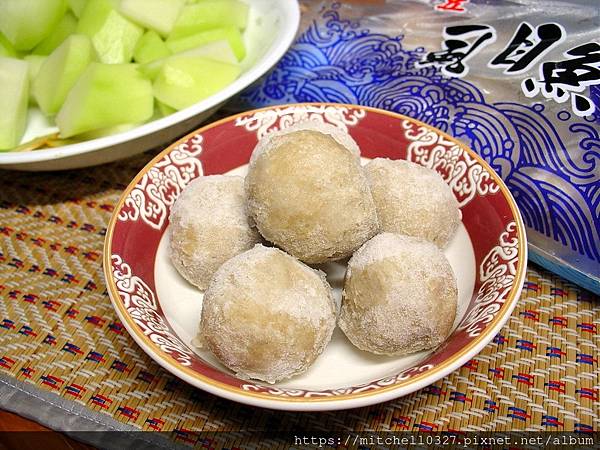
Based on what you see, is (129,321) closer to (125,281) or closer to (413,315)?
(125,281)

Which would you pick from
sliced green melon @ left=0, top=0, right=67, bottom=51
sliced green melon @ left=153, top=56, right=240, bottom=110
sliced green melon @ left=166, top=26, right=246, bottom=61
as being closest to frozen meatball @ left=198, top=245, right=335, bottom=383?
sliced green melon @ left=153, top=56, right=240, bottom=110

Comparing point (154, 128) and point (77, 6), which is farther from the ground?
point (77, 6)

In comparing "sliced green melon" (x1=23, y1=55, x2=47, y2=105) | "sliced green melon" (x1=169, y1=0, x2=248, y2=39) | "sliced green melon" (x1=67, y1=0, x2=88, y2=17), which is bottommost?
"sliced green melon" (x1=23, y1=55, x2=47, y2=105)

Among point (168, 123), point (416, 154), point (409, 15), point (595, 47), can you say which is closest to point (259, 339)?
point (416, 154)

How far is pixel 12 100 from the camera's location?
1.58 meters

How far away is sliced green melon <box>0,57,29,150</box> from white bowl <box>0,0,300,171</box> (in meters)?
0.08

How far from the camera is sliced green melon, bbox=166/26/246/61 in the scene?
1770 millimetres

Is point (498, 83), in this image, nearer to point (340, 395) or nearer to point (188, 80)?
point (188, 80)

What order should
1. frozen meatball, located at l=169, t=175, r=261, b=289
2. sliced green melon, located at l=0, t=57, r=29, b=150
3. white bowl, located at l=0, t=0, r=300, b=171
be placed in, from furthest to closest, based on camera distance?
sliced green melon, located at l=0, t=57, r=29, b=150, white bowl, located at l=0, t=0, r=300, b=171, frozen meatball, located at l=169, t=175, r=261, b=289

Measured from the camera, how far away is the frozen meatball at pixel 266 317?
0.91 metres

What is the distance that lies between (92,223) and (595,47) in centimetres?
130

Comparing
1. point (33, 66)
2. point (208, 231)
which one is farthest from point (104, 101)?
point (208, 231)

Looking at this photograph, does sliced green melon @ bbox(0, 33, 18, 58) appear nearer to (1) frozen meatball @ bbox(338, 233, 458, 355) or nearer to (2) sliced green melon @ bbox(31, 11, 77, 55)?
(2) sliced green melon @ bbox(31, 11, 77, 55)

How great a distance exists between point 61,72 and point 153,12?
37 centimetres
